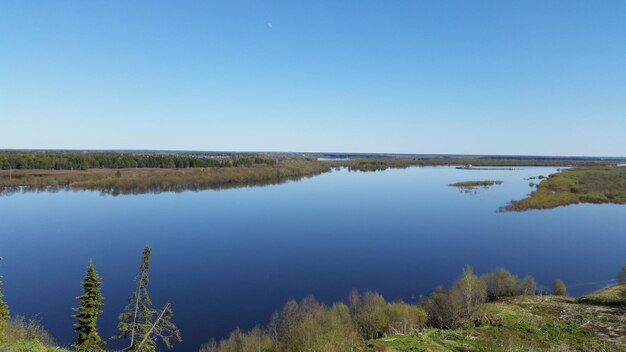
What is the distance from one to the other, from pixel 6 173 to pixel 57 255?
83.0 m

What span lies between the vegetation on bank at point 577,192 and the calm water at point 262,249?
4410 millimetres

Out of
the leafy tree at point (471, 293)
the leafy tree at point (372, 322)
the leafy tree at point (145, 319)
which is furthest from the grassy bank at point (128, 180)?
the leafy tree at point (145, 319)

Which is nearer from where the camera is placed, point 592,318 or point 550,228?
point 592,318

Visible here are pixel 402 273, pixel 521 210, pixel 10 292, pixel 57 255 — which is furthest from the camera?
pixel 521 210

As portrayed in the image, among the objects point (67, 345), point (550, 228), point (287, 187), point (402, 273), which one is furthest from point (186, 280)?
point (287, 187)

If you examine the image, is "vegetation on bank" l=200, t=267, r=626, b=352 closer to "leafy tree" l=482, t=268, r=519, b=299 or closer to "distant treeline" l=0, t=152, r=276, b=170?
"leafy tree" l=482, t=268, r=519, b=299

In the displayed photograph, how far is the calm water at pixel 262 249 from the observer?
101 feet

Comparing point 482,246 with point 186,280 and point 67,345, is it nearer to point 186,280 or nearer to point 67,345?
point 186,280

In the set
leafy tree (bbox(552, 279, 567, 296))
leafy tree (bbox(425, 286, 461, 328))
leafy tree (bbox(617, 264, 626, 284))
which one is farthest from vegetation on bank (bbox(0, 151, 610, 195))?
leafy tree (bbox(617, 264, 626, 284))

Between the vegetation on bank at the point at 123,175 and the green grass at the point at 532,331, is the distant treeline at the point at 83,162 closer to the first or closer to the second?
the vegetation on bank at the point at 123,175

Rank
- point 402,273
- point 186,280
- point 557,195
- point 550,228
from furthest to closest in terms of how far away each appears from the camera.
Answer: point 557,195 < point 550,228 < point 402,273 < point 186,280

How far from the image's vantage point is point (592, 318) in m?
24.8

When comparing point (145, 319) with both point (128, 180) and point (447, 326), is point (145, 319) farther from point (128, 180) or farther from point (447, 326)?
point (128, 180)

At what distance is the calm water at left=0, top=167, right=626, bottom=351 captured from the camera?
30688 millimetres
